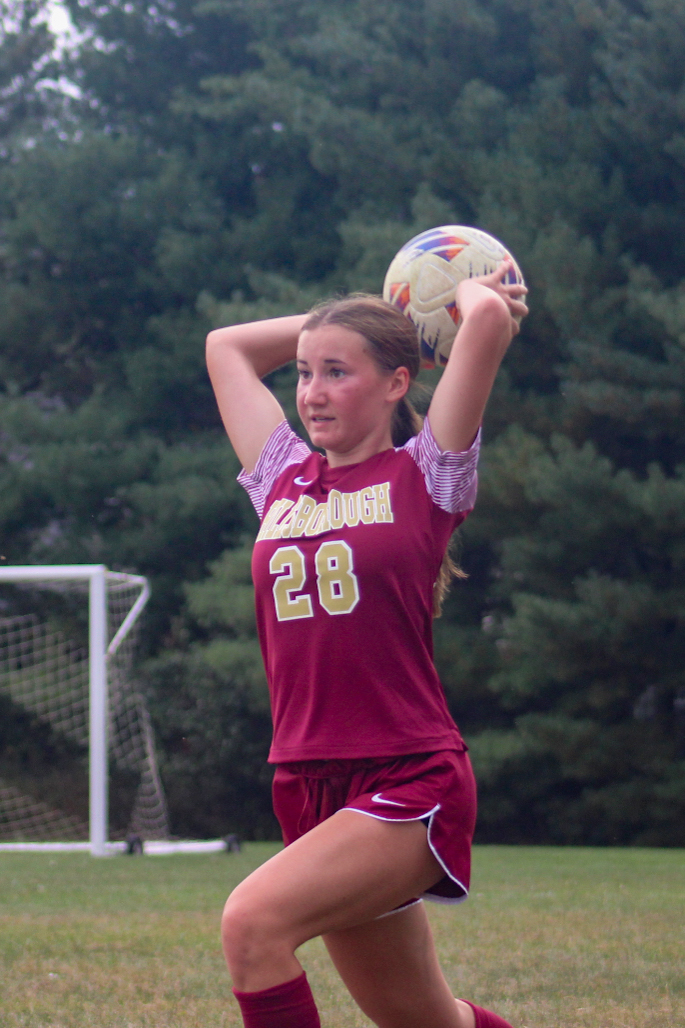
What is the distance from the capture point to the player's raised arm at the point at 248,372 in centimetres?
313

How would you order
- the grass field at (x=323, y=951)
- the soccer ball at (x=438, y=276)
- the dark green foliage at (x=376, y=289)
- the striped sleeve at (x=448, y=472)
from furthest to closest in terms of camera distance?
the dark green foliage at (x=376, y=289), the grass field at (x=323, y=951), the soccer ball at (x=438, y=276), the striped sleeve at (x=448, y=472)

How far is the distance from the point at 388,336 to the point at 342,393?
7.5 inches

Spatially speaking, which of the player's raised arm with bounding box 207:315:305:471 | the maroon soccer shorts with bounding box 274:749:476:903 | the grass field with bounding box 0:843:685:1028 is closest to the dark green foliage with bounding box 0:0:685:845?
the grass field with bounding box 0:843:685:1028

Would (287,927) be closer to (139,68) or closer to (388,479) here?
(388,479)

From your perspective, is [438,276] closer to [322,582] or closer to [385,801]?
[322,582]

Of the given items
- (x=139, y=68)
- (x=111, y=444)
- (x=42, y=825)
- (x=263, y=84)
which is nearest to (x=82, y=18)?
(x=139, y=68)

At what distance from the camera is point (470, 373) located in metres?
2.71

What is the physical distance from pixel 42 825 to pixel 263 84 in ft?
36.0

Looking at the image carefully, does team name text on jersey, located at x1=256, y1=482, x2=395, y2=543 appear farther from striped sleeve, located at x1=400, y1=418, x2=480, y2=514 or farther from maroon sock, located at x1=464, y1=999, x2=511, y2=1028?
maroon sock, located at x1=464, y1=999, x2=511, y2=1028

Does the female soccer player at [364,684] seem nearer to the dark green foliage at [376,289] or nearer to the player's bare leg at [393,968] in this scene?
the player's bare leg at [393,968]

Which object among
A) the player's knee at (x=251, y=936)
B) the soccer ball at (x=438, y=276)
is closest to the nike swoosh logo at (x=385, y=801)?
the player's knee at (x=251, y=936)

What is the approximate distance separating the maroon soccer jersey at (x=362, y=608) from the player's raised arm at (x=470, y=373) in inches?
1.7

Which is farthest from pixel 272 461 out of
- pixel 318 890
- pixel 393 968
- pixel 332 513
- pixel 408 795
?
pixel 393 968

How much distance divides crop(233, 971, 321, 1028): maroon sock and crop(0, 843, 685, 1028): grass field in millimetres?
2106
